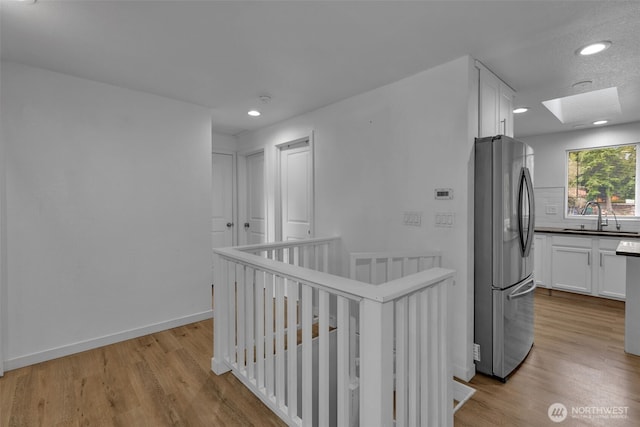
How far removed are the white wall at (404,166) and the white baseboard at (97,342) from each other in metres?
1.66

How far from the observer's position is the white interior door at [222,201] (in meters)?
4.63

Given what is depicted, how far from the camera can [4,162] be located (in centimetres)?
227

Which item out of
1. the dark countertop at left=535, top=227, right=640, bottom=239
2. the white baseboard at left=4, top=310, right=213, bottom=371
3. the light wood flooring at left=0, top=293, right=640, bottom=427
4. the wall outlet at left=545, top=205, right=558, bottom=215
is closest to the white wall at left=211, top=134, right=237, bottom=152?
the white baseboard at left=4, top=310, right=213, bottom=371

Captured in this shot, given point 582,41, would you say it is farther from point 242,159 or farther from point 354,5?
point 242,159

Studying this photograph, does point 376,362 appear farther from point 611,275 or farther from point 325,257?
point 611,275

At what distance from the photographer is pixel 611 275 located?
3.70 meters

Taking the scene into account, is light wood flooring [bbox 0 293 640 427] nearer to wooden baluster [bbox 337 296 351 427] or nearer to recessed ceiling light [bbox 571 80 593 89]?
wooden baluster [bbox 337 296 351 427]

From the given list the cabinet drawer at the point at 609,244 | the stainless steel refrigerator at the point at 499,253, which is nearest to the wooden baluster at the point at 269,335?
the stainless steel refrigerator at the point at 499,253

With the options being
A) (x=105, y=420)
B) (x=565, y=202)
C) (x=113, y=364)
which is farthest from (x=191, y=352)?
(x=565, y=202)

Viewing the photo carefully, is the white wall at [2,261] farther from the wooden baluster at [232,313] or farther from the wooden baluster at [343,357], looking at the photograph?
the wooden baluster at [343,357]

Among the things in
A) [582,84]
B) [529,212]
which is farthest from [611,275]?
[582,84]

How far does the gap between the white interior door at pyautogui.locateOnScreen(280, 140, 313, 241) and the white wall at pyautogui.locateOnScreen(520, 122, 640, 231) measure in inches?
145

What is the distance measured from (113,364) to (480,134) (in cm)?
335

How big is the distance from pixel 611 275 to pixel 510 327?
8.28ft
